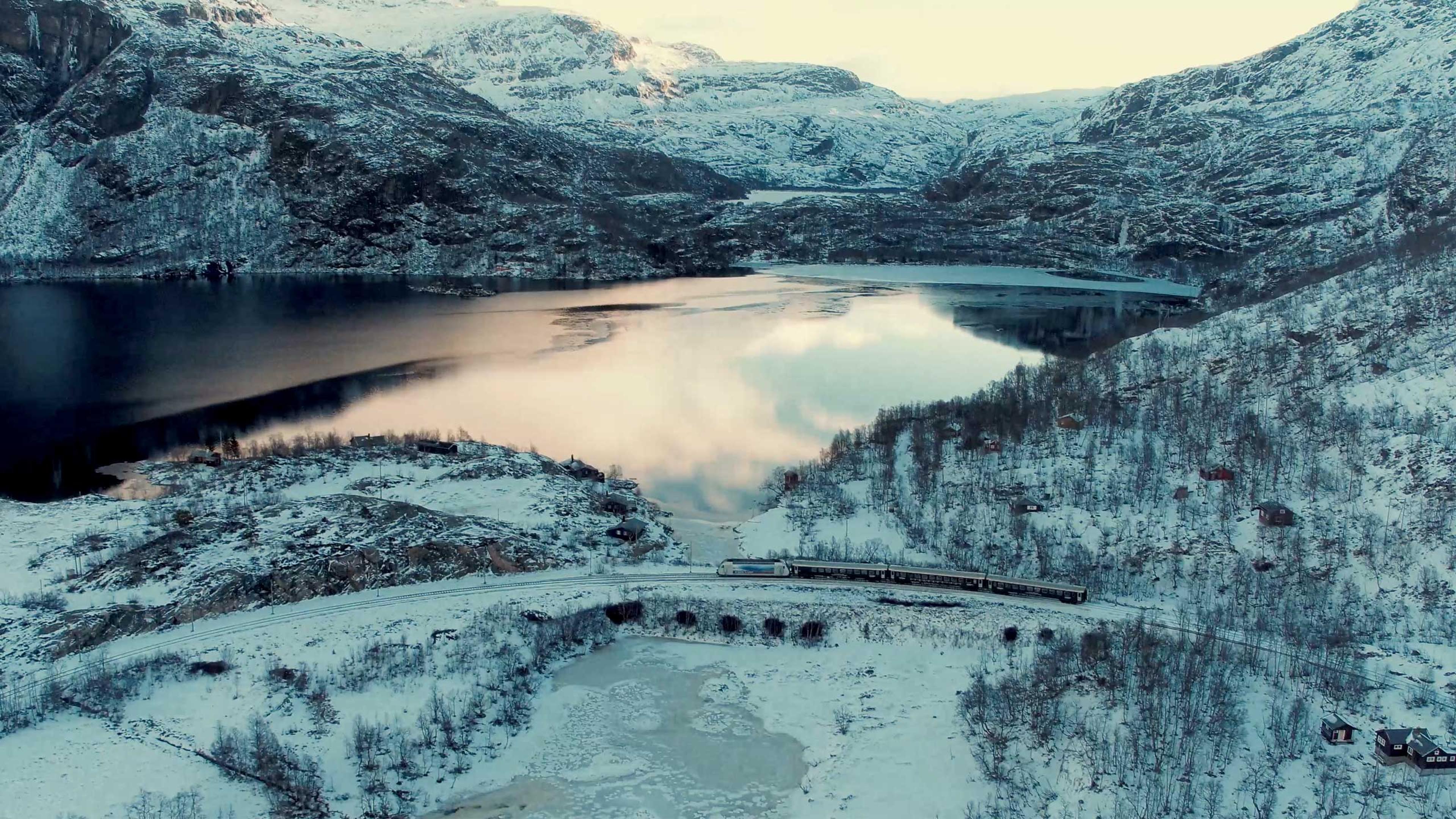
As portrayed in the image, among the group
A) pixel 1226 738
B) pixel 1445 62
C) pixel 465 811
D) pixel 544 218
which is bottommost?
pixel 465 811

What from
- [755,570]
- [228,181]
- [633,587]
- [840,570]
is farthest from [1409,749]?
[228,181]

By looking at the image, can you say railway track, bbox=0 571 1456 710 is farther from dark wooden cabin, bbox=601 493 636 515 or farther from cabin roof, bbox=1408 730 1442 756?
dark wooden cabin, bbox=601 493 636 515

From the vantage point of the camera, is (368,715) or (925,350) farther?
(925,350)

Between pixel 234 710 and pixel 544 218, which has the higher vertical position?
pixel 544 218

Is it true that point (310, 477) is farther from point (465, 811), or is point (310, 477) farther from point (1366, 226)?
point (1366, 226)

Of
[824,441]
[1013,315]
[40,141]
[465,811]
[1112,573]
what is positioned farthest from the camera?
[40,141]

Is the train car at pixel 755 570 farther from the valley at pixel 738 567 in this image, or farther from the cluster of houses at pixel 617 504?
the cluster of houses at pixel 617 504

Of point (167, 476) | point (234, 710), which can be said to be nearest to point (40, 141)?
point (167, 476)

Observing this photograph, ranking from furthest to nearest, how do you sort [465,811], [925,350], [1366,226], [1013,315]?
[1366,226] → [1013,315] → [925,350] → [465,811]

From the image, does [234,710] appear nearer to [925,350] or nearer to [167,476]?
[167,476]
